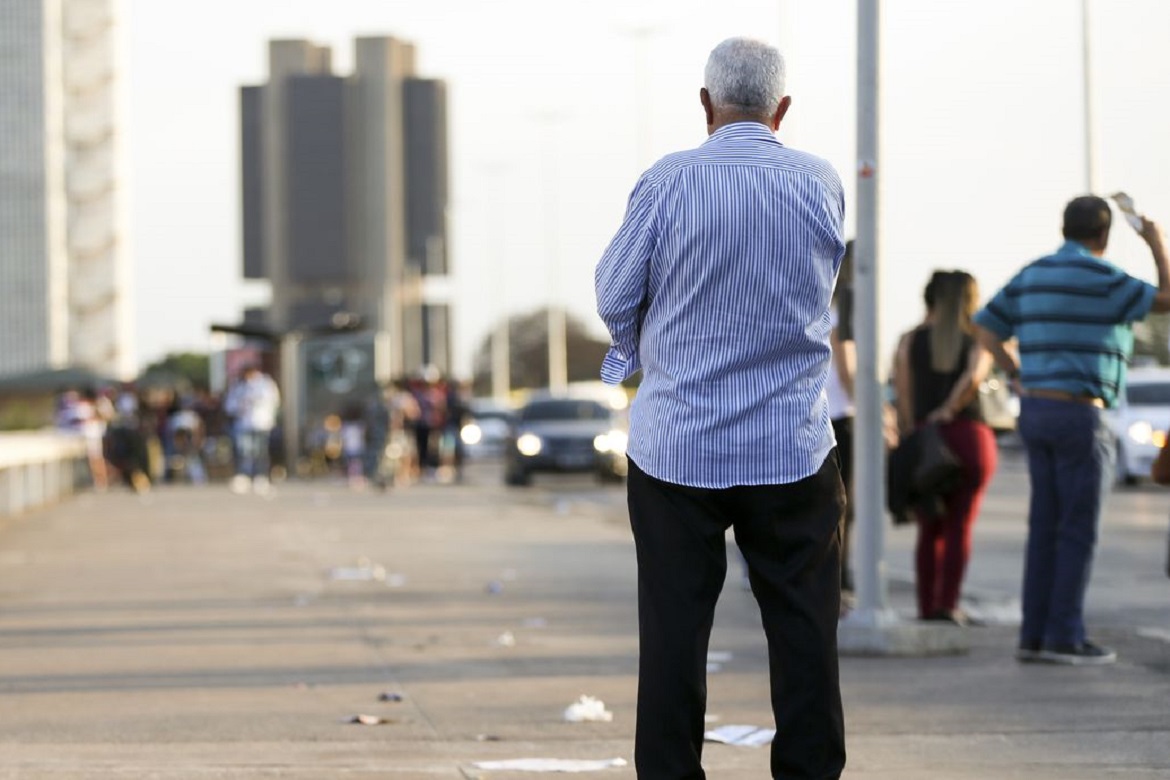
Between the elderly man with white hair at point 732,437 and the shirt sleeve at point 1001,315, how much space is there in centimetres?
426

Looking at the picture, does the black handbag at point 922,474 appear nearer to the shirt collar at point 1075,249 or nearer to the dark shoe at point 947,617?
the dark shoe at point 947,617

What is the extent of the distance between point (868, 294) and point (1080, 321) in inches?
44.6

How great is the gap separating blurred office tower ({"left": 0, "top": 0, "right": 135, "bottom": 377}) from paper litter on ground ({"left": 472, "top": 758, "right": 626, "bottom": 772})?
127m

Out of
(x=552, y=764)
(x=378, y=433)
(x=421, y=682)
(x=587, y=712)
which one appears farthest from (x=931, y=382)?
(x=378, y=433)

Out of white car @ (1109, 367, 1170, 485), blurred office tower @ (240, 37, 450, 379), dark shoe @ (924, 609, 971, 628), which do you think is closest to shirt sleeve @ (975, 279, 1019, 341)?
dark shoe @ (924, 609, 971, 628)

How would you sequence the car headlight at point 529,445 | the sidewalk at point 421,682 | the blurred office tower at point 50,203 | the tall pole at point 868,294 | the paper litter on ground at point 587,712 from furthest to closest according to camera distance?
the blurred office tower at point 50,203, the car headlight at point 529,445, the tall pole at point 868,294, the paper litter on ground at point 587,712, the sidewalk at point 421,682

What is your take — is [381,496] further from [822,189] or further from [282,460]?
[822,189]

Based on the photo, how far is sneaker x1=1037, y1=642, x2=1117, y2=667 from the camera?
29.2ft

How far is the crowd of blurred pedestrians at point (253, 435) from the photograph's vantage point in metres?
33.1

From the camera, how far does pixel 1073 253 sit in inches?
352

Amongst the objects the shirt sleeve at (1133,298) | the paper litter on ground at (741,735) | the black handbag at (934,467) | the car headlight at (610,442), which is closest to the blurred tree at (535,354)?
the car headlight at (610,442)

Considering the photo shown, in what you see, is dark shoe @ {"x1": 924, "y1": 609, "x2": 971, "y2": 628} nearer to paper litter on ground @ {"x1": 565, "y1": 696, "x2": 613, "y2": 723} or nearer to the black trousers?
paper litter on ground @ {"x1": 565, "y1": 696, "x2": 613, "y2": 723}

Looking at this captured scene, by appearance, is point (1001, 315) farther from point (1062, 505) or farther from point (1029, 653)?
point (1029, 653)

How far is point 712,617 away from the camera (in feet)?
16.0
